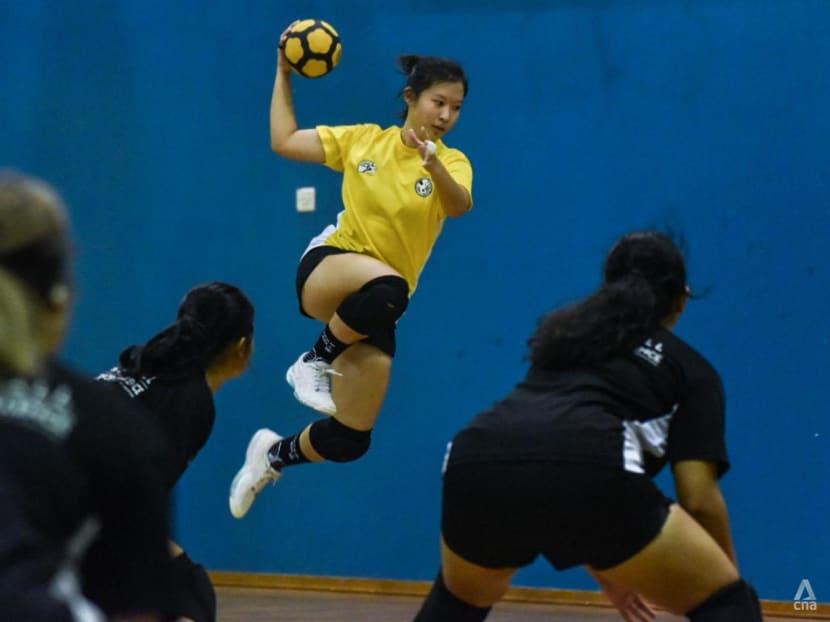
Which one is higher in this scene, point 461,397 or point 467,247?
Result: point 467,247

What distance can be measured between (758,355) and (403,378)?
1625 mm

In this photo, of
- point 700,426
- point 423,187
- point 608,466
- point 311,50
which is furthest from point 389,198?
point 608,466

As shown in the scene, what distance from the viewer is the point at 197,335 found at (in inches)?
139

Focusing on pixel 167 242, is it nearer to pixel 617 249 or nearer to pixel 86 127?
pixel 86 127

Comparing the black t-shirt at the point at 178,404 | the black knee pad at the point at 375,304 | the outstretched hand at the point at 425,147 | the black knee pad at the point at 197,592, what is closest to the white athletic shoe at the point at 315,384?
the black knee pad at the point at 375,304

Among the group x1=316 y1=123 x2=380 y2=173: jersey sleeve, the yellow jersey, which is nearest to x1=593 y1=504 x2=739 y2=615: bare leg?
the yellow jersey

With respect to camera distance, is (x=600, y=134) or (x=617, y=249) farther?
(x=600, y=134)

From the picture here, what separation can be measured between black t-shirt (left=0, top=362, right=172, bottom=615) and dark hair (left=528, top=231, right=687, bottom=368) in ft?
4.42

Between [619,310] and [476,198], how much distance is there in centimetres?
321

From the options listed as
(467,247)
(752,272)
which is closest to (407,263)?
(467,247)

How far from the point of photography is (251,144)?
654cm

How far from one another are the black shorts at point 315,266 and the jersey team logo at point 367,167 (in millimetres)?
307

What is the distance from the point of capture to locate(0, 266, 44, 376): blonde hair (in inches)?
59.6

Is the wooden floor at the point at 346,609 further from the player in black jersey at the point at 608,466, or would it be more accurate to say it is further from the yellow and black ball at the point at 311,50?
the player in black jersey at the point at 608,466
